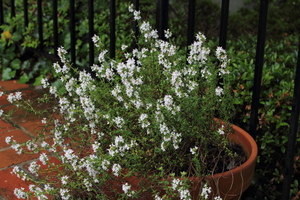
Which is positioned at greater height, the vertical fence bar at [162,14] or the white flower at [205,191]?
the vertical fence bar at [162,14]

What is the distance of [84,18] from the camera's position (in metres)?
4.14

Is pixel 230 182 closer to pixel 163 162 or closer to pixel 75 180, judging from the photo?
pixel 163 162

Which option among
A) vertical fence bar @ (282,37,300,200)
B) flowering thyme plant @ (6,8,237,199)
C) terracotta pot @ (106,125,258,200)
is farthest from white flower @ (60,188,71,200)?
vertical fence bar @ (282,37,300,200)

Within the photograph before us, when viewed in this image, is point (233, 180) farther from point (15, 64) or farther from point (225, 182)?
point (15, 64)

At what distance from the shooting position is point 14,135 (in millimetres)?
2957

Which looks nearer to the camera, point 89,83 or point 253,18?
point 89,83

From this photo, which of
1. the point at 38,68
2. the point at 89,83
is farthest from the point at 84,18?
the point at 89,83

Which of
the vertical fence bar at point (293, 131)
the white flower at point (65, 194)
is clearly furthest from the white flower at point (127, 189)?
the vertical fence bar at point (293, 131)

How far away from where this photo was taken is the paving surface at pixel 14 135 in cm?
239

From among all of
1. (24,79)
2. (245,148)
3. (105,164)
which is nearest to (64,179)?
(105,164)

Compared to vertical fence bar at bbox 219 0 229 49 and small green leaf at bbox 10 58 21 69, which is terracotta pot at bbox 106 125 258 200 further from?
small green leaf at bbox 10 58 21 69

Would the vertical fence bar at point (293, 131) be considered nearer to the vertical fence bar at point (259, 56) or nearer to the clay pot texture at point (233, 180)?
the clay pot texture at point (233, 180)

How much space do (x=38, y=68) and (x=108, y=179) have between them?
225 cm

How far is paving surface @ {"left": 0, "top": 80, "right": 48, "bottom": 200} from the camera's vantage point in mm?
2391
